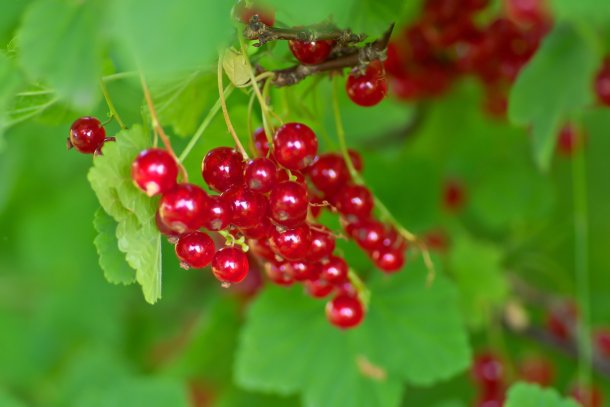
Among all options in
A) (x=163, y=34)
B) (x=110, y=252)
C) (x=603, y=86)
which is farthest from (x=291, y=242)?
(x=603, y=86)

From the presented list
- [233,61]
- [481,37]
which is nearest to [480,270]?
[481,37]

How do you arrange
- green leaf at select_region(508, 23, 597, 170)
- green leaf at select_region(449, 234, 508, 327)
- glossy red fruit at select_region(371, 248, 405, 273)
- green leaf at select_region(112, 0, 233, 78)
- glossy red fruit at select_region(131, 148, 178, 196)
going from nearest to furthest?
green leaf at select_region(112, 0, 233, 78) < glossy red fruit at select_region(131, 148, 178, 196) < glossy red fruit at select_region(371, 248, 405, 273) < green leaf at select_region(508, 23, 597, 170) < green leaf at select_region(449, 234, 508, 327)

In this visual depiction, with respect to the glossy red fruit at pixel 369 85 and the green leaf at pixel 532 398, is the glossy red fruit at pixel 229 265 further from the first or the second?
the green leaf at pixel 532 398

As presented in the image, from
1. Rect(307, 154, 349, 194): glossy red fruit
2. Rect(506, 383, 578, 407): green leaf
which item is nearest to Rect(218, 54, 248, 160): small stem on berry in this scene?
Rect(307, 154, 349, 194): glossy red fruit

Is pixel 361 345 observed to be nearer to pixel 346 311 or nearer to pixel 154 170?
pixel 346 311

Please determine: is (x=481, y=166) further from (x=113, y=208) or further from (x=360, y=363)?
(x=113, y=208)

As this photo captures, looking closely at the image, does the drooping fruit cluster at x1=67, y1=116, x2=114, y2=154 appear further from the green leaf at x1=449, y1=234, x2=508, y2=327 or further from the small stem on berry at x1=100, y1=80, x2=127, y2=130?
the green leaf at x1=449, y1=234, x2=508, y2=327
